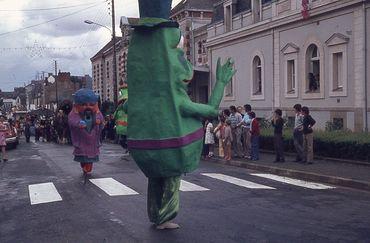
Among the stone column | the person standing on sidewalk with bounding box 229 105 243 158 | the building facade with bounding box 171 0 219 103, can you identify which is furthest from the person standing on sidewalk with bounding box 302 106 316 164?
the building facade with bounding box 171 0 219 103

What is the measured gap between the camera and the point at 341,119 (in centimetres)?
2392

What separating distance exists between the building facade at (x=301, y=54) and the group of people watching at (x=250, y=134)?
447 centimetres

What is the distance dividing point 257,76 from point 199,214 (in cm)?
2328

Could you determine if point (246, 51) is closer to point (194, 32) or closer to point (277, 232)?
point (194, 32)

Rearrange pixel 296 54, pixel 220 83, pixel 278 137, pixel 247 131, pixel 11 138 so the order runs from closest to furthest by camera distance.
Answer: pixel 220 83 < pixel 278 137 < pixel 247 131 < pixel 296 54 < pixel 11 138

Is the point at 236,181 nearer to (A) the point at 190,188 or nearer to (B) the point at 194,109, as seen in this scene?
(A) the point at 190,188

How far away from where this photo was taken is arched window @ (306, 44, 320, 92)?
86.5 feet

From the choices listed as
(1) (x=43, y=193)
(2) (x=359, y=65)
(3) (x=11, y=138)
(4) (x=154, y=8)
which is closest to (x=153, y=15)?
(4) (x=154, y=8)

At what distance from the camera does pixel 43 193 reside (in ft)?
40.9

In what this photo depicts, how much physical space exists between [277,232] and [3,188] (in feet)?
25.5

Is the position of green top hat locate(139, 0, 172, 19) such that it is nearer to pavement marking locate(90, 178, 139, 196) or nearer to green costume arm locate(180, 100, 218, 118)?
green costume arm locate(180, 100, 218, 118)

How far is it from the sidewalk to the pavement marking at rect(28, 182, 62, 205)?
21.8ft

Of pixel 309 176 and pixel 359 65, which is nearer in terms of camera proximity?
pixel 309 176

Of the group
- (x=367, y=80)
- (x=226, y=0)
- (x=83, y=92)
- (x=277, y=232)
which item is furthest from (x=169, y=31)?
(x=226, y=0)
